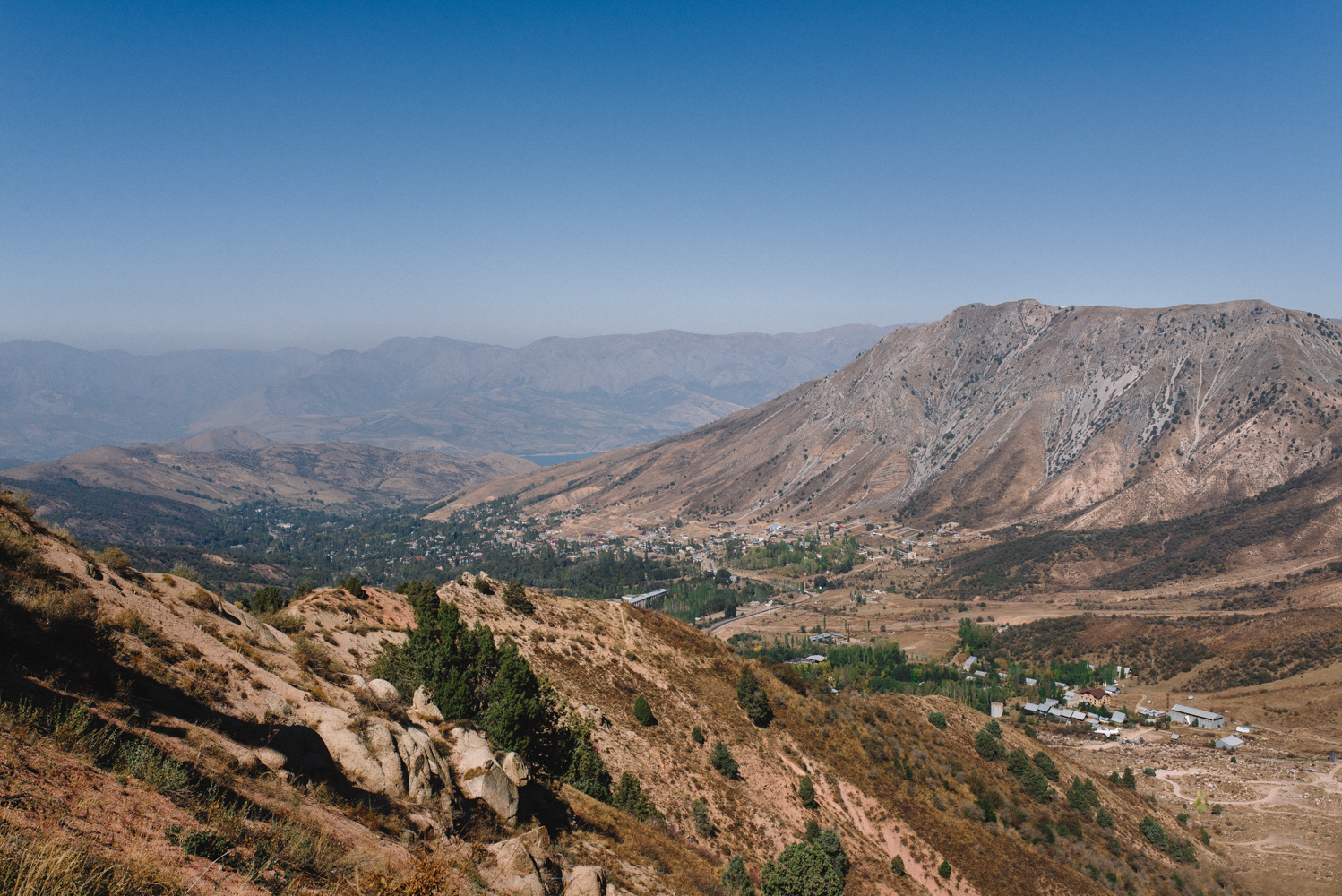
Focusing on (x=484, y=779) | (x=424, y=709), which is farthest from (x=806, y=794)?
(x=484, y=779)

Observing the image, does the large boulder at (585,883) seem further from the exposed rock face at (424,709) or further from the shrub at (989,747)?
the shrub at (989,747)

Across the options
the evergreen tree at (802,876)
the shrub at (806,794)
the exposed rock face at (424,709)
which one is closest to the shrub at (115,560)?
the exposed rock face at (424,709)

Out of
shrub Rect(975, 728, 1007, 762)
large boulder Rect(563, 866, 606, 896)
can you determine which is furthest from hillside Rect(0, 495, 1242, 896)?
shrub Rect(975, 728, 1007, 762)

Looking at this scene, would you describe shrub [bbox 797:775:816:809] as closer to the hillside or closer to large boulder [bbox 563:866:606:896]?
the hillside

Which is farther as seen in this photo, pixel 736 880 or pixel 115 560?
pixel 736 880

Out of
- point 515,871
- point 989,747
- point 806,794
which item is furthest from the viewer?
point 989,747

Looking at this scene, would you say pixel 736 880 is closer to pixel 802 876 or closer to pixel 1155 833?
pixel 802 876
